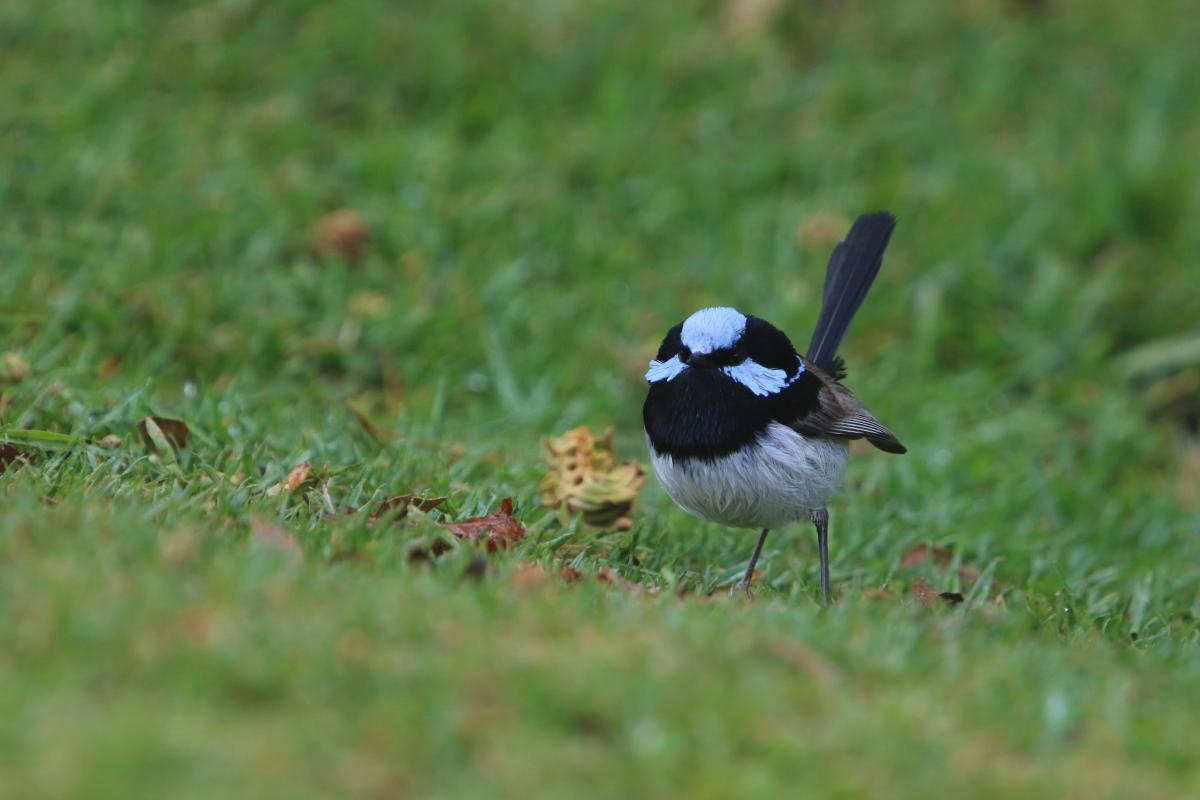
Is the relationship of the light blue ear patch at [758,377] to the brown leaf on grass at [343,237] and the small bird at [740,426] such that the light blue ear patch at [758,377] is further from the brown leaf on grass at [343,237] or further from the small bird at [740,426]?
the brown leaf on grass at [343,237]

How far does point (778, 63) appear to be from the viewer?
9.37m

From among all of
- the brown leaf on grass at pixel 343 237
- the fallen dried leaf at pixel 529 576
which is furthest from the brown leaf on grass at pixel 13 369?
the fallen dried leaf at pixel 529 576

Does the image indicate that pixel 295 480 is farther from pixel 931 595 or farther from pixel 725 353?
pixel 931 595

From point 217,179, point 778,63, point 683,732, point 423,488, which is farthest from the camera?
point 778,63

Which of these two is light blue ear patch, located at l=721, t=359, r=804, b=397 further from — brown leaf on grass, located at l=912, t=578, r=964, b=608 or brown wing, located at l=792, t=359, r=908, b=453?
brown leaf on grass, located at l=912, t=578, r=964, b=608

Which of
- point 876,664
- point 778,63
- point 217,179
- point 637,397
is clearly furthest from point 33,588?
point 778,63

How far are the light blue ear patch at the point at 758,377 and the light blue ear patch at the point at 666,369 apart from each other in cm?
14

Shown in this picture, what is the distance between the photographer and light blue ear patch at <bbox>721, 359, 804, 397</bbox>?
4.51 meters

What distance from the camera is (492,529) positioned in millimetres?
4566

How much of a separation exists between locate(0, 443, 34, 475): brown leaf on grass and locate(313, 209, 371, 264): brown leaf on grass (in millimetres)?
2743

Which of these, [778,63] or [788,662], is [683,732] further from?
[778,63]

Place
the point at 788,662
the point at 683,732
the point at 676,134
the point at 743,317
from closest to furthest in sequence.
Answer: the point at 683,732
the point at 788,662
the point at 743,317
the point at 676,134

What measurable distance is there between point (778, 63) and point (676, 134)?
113 cm

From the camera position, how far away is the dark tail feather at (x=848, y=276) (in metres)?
5.61
